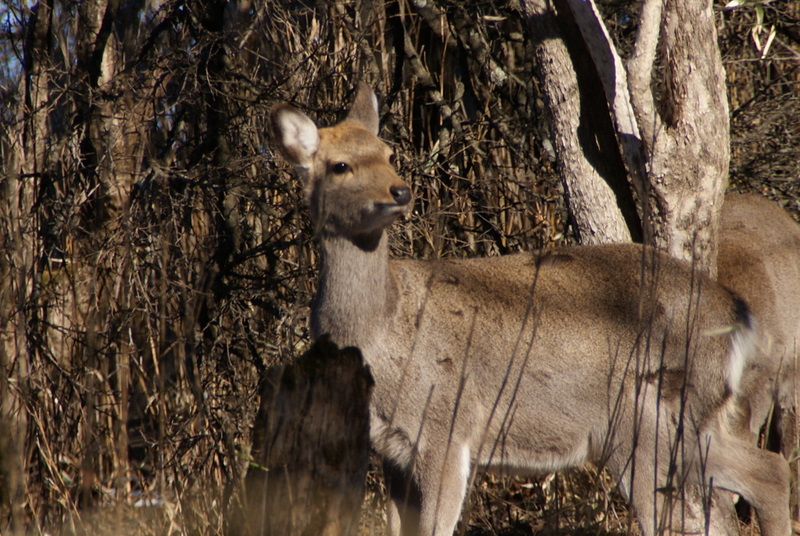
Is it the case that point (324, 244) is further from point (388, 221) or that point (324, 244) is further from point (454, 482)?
point (454, 482)

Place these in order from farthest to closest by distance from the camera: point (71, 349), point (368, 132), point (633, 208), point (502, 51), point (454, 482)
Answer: point (502, 51)
point (71, 349)
point (633, 208)
point (368, 132)
point (454, 482)

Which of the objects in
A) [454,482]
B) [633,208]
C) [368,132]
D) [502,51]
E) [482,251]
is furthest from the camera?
[502,51]

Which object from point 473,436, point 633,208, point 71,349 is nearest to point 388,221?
point 473,436

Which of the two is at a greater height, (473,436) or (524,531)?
(473,436)

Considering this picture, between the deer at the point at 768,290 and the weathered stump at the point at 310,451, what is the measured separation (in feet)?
10.6

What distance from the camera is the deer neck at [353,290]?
15.1 feet

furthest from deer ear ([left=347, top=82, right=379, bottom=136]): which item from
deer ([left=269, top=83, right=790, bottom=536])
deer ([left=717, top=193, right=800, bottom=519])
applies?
deer ([left=717, top=193, right=800, bottom=519])

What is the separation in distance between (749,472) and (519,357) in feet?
4.42

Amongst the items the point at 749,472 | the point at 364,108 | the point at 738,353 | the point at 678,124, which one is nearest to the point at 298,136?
the point at 364,108

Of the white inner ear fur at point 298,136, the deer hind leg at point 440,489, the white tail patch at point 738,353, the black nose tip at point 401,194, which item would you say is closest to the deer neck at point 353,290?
the black nose tip at point 401,194

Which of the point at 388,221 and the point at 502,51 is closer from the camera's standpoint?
the point at 388,221

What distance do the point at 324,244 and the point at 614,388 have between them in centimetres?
173

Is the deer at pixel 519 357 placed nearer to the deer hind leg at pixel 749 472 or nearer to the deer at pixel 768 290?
the deer hind leg at pixel 749 472

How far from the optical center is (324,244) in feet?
15.5
